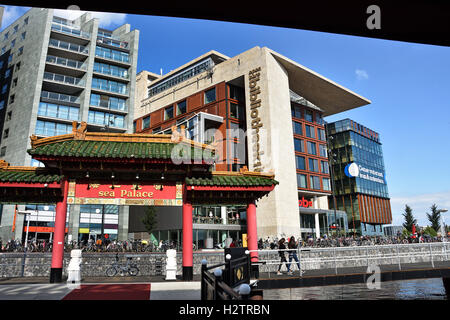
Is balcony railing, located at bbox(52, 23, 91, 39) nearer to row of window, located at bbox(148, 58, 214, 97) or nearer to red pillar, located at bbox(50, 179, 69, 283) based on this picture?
row of window, located at bbox(148, 58, 214, 97)

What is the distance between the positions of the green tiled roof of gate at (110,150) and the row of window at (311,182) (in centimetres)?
4084

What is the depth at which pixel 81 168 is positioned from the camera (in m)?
14.0

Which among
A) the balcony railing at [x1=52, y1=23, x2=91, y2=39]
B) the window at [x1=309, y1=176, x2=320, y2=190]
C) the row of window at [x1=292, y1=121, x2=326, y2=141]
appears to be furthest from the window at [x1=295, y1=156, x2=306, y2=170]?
the balcony railing at [x1=52, y1=23, x2=91, y2=39]

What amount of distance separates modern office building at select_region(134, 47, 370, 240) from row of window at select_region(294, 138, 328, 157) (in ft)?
0.59

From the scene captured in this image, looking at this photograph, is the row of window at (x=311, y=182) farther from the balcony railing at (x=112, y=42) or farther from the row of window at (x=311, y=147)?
the balcony railing at (x=112, y=42)

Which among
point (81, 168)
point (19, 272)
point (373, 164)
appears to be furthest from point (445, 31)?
point (373, 164)

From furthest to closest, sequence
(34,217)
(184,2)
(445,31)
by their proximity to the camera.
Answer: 1. (34,217)
2. (445,31)
3. (184,2)

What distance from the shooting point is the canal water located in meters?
10.9

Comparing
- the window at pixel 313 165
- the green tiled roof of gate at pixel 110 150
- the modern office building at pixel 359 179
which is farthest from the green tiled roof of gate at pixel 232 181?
the modern office building at pixel 359 179

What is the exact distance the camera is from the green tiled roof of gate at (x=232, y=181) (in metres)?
14.6

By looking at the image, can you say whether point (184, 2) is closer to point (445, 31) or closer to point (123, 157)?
point (445, 31)

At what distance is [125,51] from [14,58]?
741 inches

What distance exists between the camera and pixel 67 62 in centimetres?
5219

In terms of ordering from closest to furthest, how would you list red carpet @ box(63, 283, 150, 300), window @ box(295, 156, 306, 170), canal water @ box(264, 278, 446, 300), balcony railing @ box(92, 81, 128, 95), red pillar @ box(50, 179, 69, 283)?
red carpet @ box(63, 283, 150, 300) < canal water @ box(264, 278, 446, 300) < red pillar @ box(50, 179, 69, 283) < balcony railing @ box(92, 81, 128, 95) < window @ box(295, 156, 306, 170)
